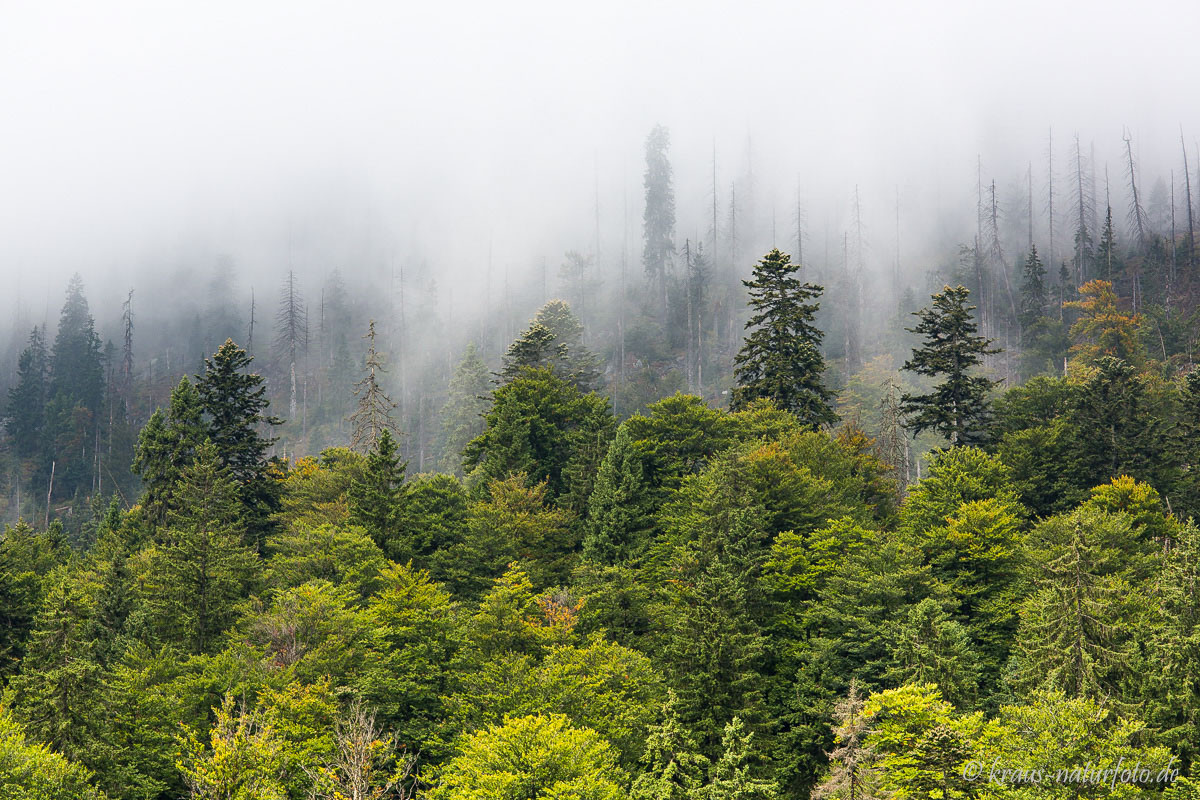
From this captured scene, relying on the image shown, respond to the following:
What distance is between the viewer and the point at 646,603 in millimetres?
53094

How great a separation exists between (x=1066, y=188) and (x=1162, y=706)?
135247 mm

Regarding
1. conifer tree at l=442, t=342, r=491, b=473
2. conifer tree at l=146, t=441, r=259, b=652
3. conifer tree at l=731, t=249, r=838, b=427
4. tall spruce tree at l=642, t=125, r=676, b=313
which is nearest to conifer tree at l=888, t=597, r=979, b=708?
conifer tree at l=731, t=249, r=838, b=427

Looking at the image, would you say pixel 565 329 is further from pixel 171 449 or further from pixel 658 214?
pixel 658 214

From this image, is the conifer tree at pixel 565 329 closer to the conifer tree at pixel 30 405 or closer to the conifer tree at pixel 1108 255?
the conifer tree at pixel 1108 255

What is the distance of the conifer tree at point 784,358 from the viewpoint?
72188 millimetres

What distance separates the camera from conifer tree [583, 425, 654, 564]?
59.2 metres

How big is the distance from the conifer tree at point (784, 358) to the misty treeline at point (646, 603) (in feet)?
0.85

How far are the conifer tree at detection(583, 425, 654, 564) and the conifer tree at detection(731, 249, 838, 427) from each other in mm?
13253

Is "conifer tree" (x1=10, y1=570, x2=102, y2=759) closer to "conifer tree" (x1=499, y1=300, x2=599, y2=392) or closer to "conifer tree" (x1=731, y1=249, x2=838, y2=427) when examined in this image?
"conifer tree" (x1=499, y1=300, x2=599, y2=392)

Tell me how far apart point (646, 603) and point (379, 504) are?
1960 centimetres

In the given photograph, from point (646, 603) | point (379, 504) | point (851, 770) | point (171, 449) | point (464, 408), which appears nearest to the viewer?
point (851, 770)

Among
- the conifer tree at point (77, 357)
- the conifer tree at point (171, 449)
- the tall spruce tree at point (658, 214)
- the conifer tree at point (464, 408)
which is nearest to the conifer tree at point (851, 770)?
the conifer tree at point (171, 449)

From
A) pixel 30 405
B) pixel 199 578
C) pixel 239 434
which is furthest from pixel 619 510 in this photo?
pixel 30 405

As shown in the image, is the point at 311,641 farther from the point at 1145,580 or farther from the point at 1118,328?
the point at 1118,328
